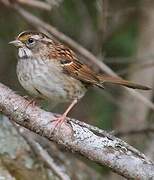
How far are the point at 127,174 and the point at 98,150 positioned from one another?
0.21m

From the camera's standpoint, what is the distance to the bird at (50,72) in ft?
14.3

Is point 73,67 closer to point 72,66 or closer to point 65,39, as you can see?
point 72,66

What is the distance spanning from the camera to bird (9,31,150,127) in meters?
4.37

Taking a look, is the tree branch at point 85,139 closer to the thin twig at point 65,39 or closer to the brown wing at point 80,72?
the brown wing at point 80,72

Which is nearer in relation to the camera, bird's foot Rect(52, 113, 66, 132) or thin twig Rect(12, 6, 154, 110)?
bird's foot Rect(52, 113, 66, 132)

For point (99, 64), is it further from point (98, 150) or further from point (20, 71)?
point (98, 150)

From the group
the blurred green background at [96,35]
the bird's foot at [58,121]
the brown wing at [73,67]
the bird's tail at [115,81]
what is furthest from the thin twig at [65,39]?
the bird's foot at [58,121]

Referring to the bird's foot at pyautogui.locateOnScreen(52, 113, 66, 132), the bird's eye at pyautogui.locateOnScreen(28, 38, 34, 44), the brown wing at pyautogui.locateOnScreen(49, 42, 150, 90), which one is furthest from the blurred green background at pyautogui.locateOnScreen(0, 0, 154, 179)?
the bird's foot at pyautogui.locateOnScreen(52, 113, 66, 132)

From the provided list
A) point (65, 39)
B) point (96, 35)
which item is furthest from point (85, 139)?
point (96, 35)

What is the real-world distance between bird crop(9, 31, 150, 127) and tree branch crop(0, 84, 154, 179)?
553mm

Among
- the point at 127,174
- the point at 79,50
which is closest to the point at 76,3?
the point at 79,50

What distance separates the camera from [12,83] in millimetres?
6906

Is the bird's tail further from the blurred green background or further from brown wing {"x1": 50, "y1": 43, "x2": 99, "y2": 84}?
the blurred green background

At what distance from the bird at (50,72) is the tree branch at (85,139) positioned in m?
0.55
